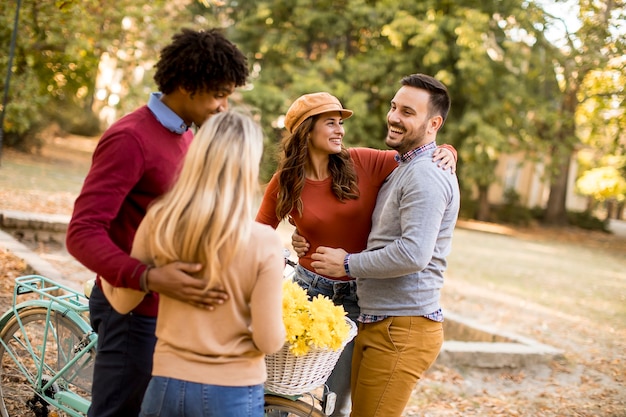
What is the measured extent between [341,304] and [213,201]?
1.59 metres

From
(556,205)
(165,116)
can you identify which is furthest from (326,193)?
(556,205)

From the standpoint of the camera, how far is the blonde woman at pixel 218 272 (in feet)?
6.95

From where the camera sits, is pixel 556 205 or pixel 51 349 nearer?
pixel 51 349

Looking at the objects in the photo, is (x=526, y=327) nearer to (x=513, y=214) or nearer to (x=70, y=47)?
(x=70, y=47)

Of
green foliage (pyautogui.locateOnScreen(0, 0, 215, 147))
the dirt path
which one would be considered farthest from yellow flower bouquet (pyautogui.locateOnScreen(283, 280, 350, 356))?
green foliage (pyautogui.locateOnScreen(0, 0, 215, 147))

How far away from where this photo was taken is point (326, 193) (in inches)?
139

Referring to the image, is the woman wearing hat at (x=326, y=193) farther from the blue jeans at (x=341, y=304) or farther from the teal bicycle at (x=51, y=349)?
the teal bicycle at (x=51, y=349)

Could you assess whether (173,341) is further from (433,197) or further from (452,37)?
(452,37)

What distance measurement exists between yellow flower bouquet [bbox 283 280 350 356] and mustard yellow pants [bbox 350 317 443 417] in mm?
376

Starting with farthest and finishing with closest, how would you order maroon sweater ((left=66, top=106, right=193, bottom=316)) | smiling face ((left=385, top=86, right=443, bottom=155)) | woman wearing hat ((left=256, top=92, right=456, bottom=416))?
Result: woman wearing hat ((left=256, top=92, right=456, bottom=416))
smiling face ((left=385, top=86, right=443, bottom=155))
maroon sweater ((left=66, top=106, right=193, bottom=316))

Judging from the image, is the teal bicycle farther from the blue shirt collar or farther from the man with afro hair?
the blue shirt collar

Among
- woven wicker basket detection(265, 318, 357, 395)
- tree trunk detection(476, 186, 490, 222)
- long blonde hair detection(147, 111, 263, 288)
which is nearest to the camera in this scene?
long blonde hair detection(147, 111, 263, 288)

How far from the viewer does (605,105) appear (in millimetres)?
23438

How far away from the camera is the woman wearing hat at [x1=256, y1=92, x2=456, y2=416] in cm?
349
